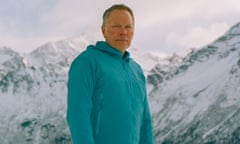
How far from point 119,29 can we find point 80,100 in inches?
41.0

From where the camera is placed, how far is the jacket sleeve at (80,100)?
29.6 feet

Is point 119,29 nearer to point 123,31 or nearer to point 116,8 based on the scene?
point 123,31

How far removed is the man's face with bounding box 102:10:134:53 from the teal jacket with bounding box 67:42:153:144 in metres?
0.12

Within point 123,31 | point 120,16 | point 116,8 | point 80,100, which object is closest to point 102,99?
point 80,100

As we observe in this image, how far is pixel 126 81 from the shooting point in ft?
31.6

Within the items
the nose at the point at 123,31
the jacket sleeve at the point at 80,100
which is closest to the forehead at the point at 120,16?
the nose at the point at 123,31

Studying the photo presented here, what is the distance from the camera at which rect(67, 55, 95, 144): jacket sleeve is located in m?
9.02

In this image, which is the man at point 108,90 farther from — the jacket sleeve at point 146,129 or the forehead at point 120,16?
the jacket sleeve at point 146,129

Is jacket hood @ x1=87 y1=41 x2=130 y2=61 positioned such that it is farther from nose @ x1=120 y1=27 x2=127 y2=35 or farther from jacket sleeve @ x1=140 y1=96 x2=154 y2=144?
jacket sleeve @ x1=140 y1=96 x2=154 y2=144

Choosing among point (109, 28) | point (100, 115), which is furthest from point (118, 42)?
point (100, 115)

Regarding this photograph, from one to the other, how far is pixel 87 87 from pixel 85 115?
1.20 feet

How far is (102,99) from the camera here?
940 cm

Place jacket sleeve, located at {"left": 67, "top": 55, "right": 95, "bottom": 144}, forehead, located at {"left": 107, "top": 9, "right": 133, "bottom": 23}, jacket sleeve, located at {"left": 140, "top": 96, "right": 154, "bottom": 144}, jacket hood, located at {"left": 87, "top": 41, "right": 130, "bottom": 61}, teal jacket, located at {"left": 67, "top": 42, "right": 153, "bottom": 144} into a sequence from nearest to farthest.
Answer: jacket sleeve, located at {"left": 67, "top": 55, "right": 95, "bottom": 144}
teal jacket, located at {"left": 67, "top": 42, "right": 153, "bottom": 144}
forehead, located at {"left": 107, "top": 9, "right": 133, "bottom": 23}
jacket hood, located at {"left": 87, "top": 41, "right": 130, "bottom": 61}
jacket sleeve, located at {"left": 140, "top": 96, "right": 154, "bottom": 144}

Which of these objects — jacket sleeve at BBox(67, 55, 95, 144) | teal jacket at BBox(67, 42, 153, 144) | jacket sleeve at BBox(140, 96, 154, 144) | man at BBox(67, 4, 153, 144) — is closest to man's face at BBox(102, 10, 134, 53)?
man at BBox(67, 4, 153, 144)
